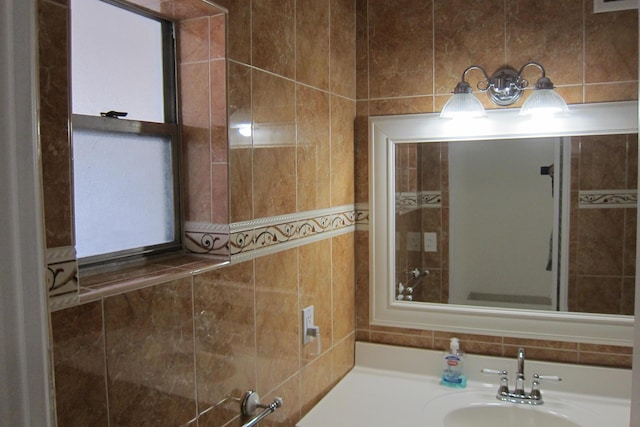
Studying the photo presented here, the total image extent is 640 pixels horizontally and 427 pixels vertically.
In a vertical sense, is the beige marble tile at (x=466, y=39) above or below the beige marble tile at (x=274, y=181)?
above

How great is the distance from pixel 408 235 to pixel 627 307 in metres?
0.76

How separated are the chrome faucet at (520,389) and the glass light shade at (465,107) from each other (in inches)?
31.8

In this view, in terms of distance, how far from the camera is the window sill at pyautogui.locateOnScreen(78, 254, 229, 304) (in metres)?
0.91

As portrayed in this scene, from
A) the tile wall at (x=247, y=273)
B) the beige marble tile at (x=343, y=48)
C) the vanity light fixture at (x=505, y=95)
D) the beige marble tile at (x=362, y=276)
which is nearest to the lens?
the tile wall at (x=247, y=273)

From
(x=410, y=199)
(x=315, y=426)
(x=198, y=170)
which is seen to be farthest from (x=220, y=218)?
(x=410, y=199)

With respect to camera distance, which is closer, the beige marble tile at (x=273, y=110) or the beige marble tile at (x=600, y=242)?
the beige marble tile at (x=273, y=110)

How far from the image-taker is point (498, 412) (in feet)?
5.60

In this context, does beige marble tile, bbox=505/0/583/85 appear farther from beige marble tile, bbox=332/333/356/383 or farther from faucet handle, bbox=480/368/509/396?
beige marble tile, bbox=332/333/356/383

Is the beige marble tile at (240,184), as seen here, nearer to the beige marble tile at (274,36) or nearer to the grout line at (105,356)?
the beige marble tile at (274,36)

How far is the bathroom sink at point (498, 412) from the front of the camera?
163cm

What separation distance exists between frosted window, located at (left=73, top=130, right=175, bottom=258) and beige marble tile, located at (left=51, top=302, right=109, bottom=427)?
0.21 metres

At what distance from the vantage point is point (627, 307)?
1.70 metres

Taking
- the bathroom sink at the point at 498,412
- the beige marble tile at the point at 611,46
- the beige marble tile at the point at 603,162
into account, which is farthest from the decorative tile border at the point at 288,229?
the beige marble tile at the point at 611,46

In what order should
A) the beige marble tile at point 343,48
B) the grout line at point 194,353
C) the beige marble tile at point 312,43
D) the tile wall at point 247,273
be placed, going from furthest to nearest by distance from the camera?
the beige marble tile at point 343,48, the beige marble tile at point 312,43, the grout line at point 194,353, the tile wall at point 247,273
